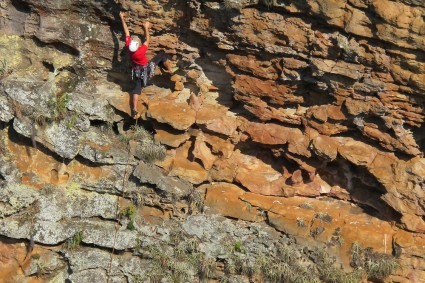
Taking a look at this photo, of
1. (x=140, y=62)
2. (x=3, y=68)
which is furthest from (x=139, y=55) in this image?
(x=3, y=68)

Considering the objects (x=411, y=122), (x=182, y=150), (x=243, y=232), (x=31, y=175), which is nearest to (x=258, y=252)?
(x=243, y=232)

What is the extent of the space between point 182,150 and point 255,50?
196 centimetres

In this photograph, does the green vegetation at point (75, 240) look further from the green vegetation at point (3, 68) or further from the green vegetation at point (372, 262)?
the green vegetation at point (372, 262)

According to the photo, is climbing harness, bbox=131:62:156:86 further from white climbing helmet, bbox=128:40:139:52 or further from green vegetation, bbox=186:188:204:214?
green vegetation, bbox=186:188:204:214

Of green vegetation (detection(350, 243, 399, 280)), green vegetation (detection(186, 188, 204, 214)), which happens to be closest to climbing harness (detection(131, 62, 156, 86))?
green vegetation (detection(186, 188, 204, 214))

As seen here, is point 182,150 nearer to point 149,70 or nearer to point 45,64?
point 149,70

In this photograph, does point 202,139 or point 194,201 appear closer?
point 194,201

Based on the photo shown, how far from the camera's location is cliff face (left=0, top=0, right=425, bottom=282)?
8828 millimetres

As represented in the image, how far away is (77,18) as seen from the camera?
939 cm

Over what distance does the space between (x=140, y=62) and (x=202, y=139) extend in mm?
1526

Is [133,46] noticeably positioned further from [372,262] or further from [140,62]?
[372,262]

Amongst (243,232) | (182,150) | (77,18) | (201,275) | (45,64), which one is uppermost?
(77,18)

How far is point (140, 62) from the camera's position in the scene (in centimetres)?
923

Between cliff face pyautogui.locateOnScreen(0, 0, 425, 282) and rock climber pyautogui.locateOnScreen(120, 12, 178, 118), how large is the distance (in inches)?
4.8
